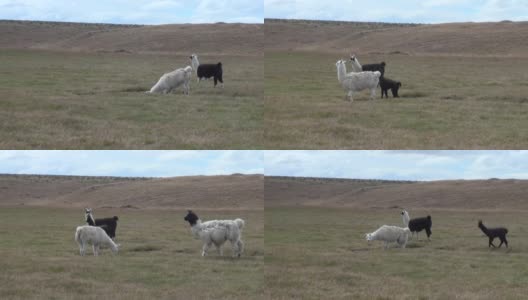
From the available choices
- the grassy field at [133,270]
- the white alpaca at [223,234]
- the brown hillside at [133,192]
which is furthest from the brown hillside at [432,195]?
the white alpaca at [223,234]

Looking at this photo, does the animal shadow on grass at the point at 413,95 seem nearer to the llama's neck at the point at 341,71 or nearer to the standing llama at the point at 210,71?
the llama's neck at the point at 341,71

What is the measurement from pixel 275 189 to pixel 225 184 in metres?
18.4

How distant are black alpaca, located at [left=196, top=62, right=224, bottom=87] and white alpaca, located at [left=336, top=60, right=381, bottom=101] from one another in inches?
189

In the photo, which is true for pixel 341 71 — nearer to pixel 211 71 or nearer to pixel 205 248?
pixel 211 71

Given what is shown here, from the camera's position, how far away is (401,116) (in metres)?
19.2

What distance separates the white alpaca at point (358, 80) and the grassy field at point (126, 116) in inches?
94.4

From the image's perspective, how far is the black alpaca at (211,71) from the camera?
81.7 feet

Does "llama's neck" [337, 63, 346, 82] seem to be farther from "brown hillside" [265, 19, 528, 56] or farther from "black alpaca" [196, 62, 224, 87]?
"brown hillside" [265, 19, 528, 56]

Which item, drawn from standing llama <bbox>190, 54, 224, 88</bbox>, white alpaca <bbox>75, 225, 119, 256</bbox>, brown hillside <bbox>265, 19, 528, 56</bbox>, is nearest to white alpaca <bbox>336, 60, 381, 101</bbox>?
standing llama <bbox>190, 54, 224, 88</bbox>

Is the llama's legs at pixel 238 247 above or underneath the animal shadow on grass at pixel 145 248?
above

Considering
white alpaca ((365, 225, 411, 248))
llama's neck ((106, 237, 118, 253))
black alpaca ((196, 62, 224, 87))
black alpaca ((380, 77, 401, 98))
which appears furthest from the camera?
black alpaca ((196, 62, 224, 87))

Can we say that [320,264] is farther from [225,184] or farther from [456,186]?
[456,186]

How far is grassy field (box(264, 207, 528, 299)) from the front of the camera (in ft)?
45.6

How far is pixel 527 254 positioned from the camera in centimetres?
1867
